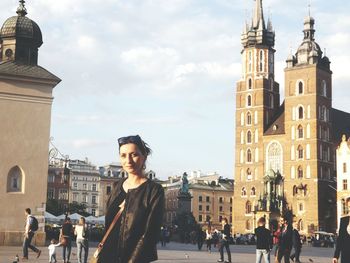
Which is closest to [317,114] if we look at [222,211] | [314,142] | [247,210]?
[314,142]

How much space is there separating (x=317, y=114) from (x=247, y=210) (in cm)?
1483

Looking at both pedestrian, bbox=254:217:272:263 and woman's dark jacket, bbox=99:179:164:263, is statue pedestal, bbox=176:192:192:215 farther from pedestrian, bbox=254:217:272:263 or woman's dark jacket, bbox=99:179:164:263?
woman's dark jacket, bbox=99:179:164:263

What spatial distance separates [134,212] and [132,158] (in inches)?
15.2

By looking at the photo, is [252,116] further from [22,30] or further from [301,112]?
[22,30]

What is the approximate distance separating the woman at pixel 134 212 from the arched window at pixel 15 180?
75.3 feet

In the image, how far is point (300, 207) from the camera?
2904 inches

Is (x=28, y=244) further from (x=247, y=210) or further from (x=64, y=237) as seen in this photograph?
(x=247, y=210)

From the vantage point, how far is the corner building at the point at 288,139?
242 ft

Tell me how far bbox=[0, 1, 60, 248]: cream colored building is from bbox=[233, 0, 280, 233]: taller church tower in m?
53.9

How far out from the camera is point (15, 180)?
A: 26688 millimetres

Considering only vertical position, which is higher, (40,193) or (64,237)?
(40,193)

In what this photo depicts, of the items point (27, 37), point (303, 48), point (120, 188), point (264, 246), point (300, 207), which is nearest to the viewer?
point (120, 188)

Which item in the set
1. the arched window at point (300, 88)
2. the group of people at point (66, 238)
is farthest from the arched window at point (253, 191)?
the group of people at point (66, 238)

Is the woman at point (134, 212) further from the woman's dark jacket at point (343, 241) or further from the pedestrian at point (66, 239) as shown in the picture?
the pedestrian at point (66, 239)
